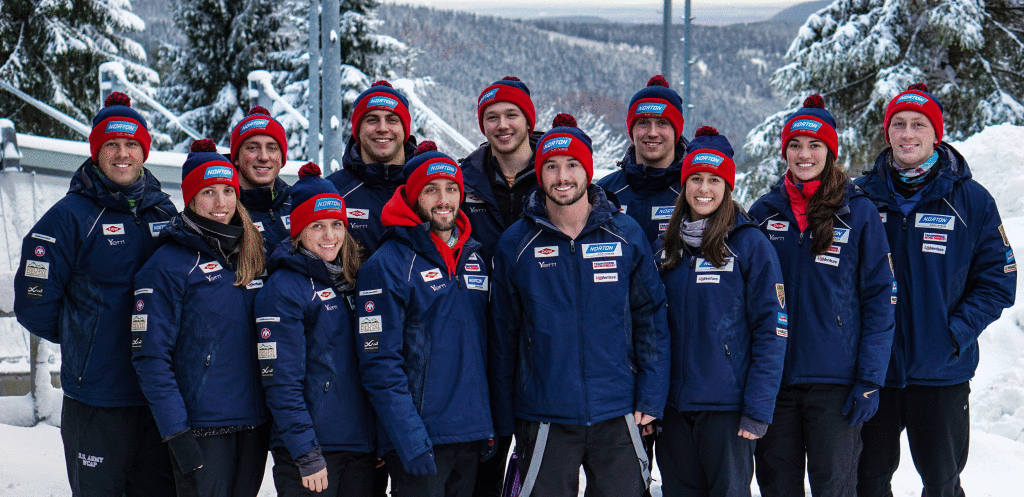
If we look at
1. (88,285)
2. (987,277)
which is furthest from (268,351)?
(987,277)

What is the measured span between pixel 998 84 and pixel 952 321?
1454 centimetres

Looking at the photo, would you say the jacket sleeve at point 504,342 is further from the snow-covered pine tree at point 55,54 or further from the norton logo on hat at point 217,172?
the snow-covered pine tree at point 55,54

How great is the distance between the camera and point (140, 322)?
3.69 meters

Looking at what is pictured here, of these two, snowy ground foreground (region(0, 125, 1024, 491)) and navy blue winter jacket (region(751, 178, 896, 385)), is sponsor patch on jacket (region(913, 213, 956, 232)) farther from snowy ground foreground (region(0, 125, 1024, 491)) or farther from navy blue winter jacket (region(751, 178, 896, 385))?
snowy ground foreground (region(0, 125, 1024, 491))

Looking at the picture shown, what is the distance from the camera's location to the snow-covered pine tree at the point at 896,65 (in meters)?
16.1

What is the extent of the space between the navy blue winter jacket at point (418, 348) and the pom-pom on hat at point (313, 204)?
287mm

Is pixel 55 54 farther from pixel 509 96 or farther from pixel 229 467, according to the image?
pixel 229 467

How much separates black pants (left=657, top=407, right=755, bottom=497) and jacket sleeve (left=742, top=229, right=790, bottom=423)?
15 cm

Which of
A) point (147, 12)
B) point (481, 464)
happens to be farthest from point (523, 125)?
point (147, 12)

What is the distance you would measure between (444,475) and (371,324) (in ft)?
2.60

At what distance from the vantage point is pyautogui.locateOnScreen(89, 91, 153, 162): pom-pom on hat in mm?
4023

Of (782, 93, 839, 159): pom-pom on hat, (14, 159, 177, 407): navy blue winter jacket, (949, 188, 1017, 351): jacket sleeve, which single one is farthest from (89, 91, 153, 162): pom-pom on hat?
(949, 188, 1017, 351): jacket sleeve

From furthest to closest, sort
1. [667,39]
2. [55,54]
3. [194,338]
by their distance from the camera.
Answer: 1. [55,54]
2. [667,39]
3. [194,338]

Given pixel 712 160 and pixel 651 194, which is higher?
pixel 712 160
